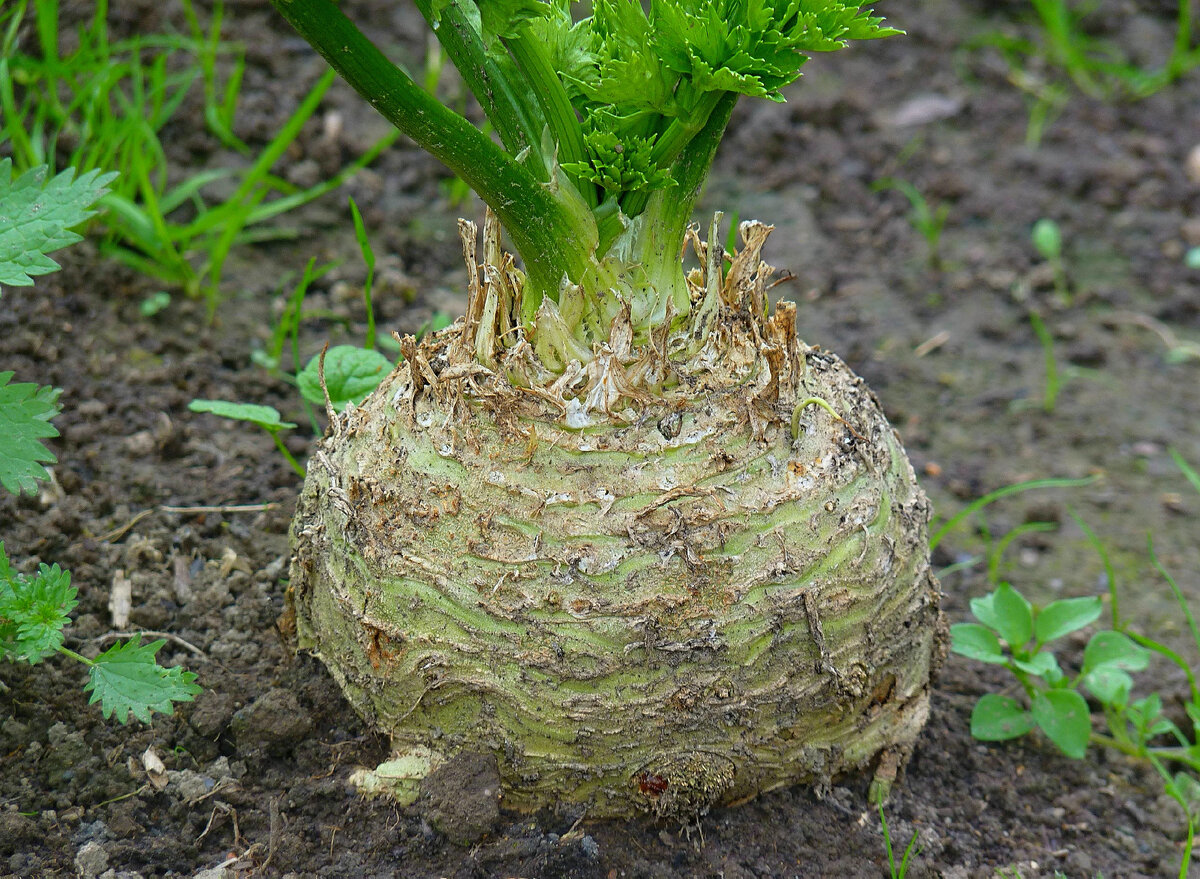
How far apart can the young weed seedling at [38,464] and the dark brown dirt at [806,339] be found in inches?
9.9

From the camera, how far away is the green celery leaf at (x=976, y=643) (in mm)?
2299

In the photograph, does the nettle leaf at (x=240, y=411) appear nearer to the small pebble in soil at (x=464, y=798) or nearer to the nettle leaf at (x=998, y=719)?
the small pebble in soil at (x=464, y=798)

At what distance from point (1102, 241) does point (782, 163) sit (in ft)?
4.05

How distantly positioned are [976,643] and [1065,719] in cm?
24

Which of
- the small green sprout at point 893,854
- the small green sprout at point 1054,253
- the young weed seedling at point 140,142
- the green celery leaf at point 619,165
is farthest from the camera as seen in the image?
the small green sprout at point 1054,253

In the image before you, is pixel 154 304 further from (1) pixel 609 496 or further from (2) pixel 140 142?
(1) pixel 609 496

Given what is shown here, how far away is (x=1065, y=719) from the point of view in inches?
90.4

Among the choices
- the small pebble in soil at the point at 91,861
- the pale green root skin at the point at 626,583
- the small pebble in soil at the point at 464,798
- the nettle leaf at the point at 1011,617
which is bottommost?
the nettle leaf at the point at 1011,617

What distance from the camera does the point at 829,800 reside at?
80.7 inches

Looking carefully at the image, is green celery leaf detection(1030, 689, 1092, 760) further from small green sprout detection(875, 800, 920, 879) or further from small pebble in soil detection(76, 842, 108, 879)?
small pebble in soil detection(76, 842, 108, 879)

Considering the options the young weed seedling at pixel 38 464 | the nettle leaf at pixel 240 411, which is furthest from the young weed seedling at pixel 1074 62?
the young weed seedling at pixel 38 464

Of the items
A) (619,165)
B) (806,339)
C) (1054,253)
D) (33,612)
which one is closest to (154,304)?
(33,612)

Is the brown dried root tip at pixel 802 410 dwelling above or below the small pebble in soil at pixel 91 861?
above

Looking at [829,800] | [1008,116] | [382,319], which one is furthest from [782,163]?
[829,800]
